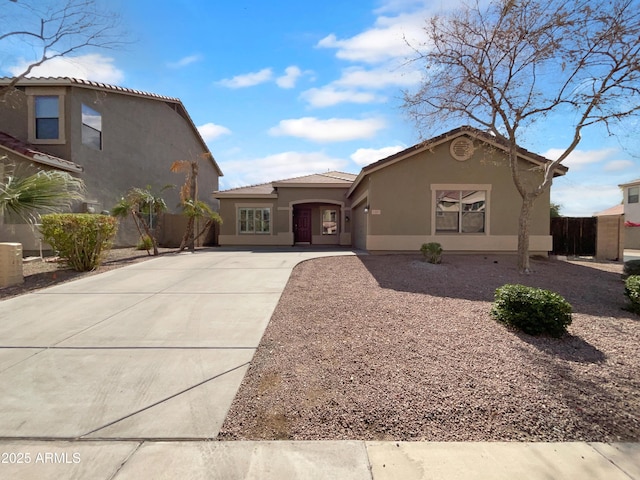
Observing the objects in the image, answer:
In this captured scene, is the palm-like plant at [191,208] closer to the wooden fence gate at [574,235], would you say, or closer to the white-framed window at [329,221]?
the white-framed window at [329,221]

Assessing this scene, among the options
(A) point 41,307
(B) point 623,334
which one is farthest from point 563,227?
(A) point 41,307

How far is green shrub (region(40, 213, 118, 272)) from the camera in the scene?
8.59 meters

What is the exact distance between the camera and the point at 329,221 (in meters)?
21.6

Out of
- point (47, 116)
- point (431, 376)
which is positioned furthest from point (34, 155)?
point (431, 376)

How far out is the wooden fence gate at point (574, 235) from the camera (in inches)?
605

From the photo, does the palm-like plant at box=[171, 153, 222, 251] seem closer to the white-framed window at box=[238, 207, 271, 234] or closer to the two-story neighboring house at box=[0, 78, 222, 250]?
the two-story neighboring house at box=[0, 78, 222, 250]

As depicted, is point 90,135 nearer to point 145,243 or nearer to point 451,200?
point 145,243

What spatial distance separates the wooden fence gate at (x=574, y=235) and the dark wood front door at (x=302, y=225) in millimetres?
13069

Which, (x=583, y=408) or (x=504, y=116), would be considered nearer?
(x=583, y=408)

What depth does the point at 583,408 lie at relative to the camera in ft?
10.4

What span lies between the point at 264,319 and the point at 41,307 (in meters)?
4.16

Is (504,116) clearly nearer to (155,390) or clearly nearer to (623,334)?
(623,334)

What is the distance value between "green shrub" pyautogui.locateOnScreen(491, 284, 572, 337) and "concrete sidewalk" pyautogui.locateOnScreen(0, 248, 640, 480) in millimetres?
2155

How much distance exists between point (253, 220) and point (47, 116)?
10.3 metres
